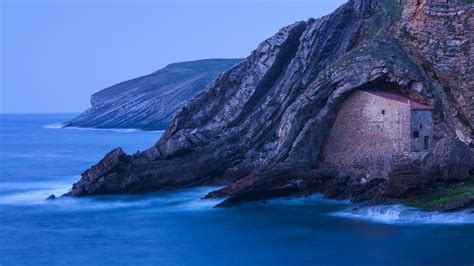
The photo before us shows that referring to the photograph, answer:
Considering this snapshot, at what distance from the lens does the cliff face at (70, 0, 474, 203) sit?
141 feet

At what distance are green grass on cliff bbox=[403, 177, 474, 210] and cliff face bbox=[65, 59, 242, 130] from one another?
9019 centimetres

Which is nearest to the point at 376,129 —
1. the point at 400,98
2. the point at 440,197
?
the point at 400,98

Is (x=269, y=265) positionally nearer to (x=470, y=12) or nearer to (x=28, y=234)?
(x=28, y=234)

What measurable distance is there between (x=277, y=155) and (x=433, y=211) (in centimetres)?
1138

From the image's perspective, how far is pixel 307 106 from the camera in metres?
45.6

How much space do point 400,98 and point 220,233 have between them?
12.4 meters

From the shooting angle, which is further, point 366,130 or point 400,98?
point 366,130

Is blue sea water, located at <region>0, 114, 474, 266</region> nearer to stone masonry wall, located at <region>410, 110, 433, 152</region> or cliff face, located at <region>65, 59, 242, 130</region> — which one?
stone masonry wall, located at <region>410, 110, 433, 152</region>

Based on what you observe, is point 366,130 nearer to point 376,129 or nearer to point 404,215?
point 376,129

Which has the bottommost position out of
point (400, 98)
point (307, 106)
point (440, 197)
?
point (440, 197)

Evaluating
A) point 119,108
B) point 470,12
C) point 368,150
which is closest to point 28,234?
point 368,150

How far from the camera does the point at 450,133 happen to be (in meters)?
43.2

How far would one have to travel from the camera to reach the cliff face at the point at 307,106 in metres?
42.9

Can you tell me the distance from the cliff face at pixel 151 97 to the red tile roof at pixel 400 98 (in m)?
82.7
